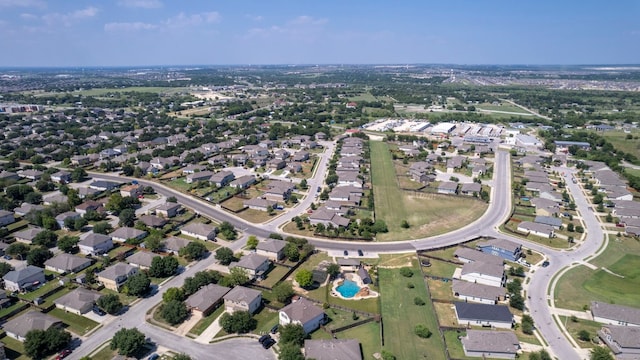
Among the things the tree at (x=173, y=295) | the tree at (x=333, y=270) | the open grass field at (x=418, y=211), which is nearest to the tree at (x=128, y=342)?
the tree at (x=173, y=295)

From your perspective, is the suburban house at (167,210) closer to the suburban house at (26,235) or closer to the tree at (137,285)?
the suburban house at (26,235)

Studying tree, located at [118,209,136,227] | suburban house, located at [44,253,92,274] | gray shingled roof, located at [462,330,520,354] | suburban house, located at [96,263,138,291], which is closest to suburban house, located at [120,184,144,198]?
tree, located at [118,209,136,227]

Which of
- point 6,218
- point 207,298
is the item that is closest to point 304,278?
point 207,298

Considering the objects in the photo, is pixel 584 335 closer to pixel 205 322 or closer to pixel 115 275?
pixel 205 322

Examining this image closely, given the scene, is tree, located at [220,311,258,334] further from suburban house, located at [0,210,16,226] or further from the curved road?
suburban house, located at [0,210,16,226]

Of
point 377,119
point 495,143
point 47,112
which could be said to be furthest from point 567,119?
point 47,112

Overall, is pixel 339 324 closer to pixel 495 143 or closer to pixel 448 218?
pixel 448 218
